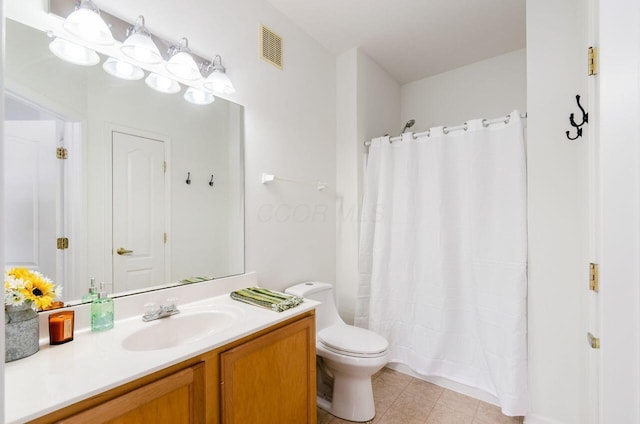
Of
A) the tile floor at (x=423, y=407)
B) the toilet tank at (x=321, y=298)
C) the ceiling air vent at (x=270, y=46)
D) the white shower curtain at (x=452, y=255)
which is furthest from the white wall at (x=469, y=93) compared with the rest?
the tile floor at (x=423, y=407)

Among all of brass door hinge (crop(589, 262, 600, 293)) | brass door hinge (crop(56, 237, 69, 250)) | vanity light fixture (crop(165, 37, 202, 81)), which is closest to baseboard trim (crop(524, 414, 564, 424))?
brass door hinge (crop(589, 262, 600, 293))

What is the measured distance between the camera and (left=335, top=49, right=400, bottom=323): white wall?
8.00 feet

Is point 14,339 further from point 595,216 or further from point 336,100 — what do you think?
point 336,100

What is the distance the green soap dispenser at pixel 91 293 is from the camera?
3.73 feet

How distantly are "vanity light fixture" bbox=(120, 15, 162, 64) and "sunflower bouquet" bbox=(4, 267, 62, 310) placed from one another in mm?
969

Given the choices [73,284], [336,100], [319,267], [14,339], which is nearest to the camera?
[14,339]

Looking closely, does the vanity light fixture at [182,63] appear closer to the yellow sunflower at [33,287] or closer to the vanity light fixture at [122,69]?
the vanity light fixture at [122,69]

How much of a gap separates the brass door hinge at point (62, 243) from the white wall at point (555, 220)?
2353 mm

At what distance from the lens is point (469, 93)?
2.73m

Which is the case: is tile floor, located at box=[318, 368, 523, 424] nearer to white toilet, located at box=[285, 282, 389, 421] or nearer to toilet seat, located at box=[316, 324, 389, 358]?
white toilet, located at box=[285, 282, 389, 421]

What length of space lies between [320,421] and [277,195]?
1.47 m

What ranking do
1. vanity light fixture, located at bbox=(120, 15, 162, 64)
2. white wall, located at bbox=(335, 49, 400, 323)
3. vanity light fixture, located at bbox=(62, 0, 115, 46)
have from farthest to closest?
white wall, located at bbox=(335, 49, 400, 323)
vanity light fixture, located at bbox=(120, 15, 162, 64)
vanity light fixture, located at bbox=(62, 0, 115, 46)

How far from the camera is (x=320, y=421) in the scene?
176 cm

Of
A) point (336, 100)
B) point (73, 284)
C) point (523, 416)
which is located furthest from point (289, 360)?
point (336, 100)
